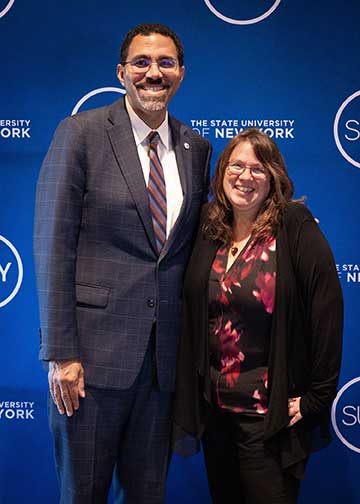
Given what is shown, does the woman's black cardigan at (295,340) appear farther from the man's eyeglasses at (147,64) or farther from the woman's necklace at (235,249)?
the man's eyeglasses at (147,64)

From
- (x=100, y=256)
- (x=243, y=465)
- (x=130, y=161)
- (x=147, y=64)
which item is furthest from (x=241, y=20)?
(x=243, y=465)

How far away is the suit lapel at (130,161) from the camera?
6.95 feet

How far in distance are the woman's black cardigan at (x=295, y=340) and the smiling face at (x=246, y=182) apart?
116 mm

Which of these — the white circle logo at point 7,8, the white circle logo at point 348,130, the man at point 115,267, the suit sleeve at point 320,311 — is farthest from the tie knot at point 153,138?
the white circle logo at point 7,8

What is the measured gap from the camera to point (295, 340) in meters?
2.11

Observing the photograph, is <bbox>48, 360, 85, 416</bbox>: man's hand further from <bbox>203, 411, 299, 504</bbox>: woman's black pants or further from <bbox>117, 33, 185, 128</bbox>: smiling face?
<bbox>117, 33, 185, 128</bbox>: smiling face

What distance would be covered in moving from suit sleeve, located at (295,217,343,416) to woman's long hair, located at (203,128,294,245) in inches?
5.0

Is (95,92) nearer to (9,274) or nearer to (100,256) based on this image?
(9,274)

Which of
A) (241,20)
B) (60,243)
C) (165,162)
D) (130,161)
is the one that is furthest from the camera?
(241,20)

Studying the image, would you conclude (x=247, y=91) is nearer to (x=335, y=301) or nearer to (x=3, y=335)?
(x=335, y=301)

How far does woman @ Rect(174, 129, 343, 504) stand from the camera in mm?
2066

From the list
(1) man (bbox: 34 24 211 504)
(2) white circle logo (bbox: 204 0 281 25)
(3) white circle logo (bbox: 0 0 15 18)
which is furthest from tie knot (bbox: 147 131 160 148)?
(3) white circle logo (bbox: 0 0 15 18)

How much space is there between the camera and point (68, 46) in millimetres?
2873

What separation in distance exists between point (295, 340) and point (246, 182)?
55 cm
